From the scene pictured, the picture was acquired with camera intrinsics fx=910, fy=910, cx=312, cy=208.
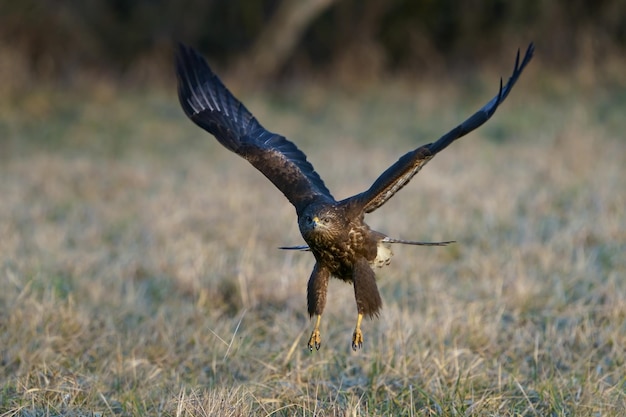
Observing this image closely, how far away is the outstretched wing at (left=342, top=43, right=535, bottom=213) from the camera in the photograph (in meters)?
3.65

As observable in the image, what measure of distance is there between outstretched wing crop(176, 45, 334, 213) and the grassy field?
2.47 feet

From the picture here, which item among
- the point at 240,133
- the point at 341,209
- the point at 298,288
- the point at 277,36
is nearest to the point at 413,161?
the point at 341,209

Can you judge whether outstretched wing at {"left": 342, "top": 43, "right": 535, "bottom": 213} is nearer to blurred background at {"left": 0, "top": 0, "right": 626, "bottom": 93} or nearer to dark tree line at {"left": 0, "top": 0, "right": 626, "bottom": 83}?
blurred background at {"left": 0, "top": 0, "right": 626, "bottom": 93}

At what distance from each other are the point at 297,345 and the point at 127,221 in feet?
10.5

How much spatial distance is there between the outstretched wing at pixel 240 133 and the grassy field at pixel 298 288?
2.47 feet

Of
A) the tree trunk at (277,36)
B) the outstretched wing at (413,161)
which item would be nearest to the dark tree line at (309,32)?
the tree trunk at (277,36)

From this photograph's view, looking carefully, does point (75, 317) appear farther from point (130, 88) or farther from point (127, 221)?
point (130, 88)

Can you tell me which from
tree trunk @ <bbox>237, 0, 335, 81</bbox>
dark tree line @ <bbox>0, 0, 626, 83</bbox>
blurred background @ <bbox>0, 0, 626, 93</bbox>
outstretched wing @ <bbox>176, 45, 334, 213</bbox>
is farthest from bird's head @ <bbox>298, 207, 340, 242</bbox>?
tree trunk @ <bbox>237, 0, 335, 81</bbox>

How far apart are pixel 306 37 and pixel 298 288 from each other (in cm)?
1307

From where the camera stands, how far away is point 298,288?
5195 mm

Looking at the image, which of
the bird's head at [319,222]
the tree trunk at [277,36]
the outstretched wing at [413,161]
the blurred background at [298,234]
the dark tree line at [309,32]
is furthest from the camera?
the tree trunk at [277,36]

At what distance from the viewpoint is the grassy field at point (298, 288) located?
3854mm

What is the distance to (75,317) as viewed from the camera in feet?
15.0

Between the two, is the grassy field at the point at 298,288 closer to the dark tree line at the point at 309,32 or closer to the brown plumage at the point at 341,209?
the brown plumage at the point at 341,209
